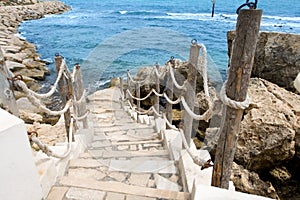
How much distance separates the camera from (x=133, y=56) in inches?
576

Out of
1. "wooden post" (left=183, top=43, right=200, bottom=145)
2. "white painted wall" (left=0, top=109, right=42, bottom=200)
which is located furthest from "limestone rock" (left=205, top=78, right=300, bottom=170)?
"white painted wall" (left=0, top=109, right=42, bottom=200)

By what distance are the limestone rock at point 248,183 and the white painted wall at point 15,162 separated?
110 inches

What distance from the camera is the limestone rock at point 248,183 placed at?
325cm

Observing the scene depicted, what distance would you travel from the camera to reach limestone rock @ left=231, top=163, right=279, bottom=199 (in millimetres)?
3248

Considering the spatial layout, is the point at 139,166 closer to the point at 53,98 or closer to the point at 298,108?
the point at 298,108

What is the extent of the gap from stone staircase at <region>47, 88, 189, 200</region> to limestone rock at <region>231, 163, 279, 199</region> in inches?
46.7

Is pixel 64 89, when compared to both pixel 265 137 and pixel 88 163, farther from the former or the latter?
pixel 265 137

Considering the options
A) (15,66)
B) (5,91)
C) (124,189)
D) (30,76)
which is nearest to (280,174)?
(124,189)

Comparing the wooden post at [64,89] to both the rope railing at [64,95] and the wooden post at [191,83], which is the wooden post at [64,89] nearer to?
the rope railing at [64,95]

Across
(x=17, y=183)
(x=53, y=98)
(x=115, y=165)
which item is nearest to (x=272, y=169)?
(x=115, y=165)

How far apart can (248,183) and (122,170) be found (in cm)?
200

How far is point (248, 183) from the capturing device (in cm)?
330

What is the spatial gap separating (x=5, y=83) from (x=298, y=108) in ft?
15.2

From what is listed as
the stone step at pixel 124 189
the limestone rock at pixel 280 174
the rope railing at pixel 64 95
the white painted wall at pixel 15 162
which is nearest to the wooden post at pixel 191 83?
the stone step at pixel 124 189
